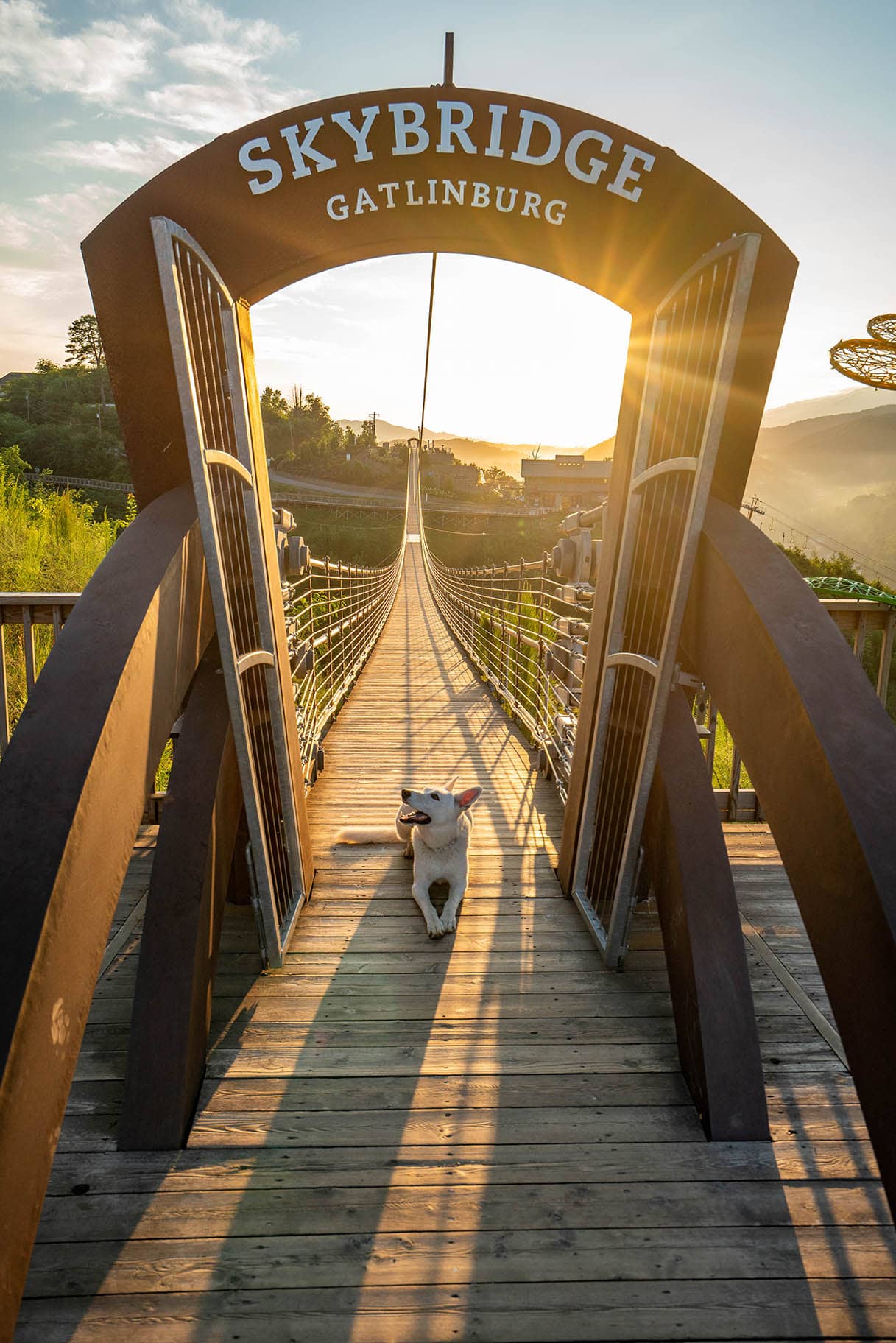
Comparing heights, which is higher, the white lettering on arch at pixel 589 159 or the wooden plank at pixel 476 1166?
the white lettering on arch at pixel 589 159

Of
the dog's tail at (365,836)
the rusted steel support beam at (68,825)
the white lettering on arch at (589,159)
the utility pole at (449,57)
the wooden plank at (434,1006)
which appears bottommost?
the wooden plank at (434,1006)

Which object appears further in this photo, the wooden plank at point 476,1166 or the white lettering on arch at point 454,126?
the white lettering on arch at point 454,126

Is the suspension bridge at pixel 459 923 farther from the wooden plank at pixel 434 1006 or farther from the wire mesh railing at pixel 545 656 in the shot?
the wire mesh railing at pixel 545 656

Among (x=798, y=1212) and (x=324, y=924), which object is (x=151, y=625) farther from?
(x=798, y=1212)

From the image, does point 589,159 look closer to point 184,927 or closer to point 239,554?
point 239,554

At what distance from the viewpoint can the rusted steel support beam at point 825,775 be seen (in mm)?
1146

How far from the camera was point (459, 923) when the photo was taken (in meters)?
2.41

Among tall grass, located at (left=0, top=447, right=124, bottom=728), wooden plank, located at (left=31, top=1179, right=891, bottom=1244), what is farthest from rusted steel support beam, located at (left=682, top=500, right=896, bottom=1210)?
tall grass, located at (left=0, top=447, right=124, bottom=728)

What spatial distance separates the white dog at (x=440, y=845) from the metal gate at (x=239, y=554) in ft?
1.26

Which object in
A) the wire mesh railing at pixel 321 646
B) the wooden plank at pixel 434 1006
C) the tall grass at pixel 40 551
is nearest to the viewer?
the wooden plank at pixel 434 1006

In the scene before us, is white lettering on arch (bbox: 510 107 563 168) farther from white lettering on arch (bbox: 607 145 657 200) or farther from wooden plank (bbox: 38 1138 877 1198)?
wooden plank (bbox: 38 1138 877 1198)

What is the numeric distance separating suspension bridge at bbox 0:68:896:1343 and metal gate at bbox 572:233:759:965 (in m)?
0.01

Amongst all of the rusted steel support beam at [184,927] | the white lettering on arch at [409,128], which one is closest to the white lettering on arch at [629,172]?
the white lettering on arch at [409,128]

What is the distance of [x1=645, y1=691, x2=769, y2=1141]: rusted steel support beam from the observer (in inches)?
62.3
